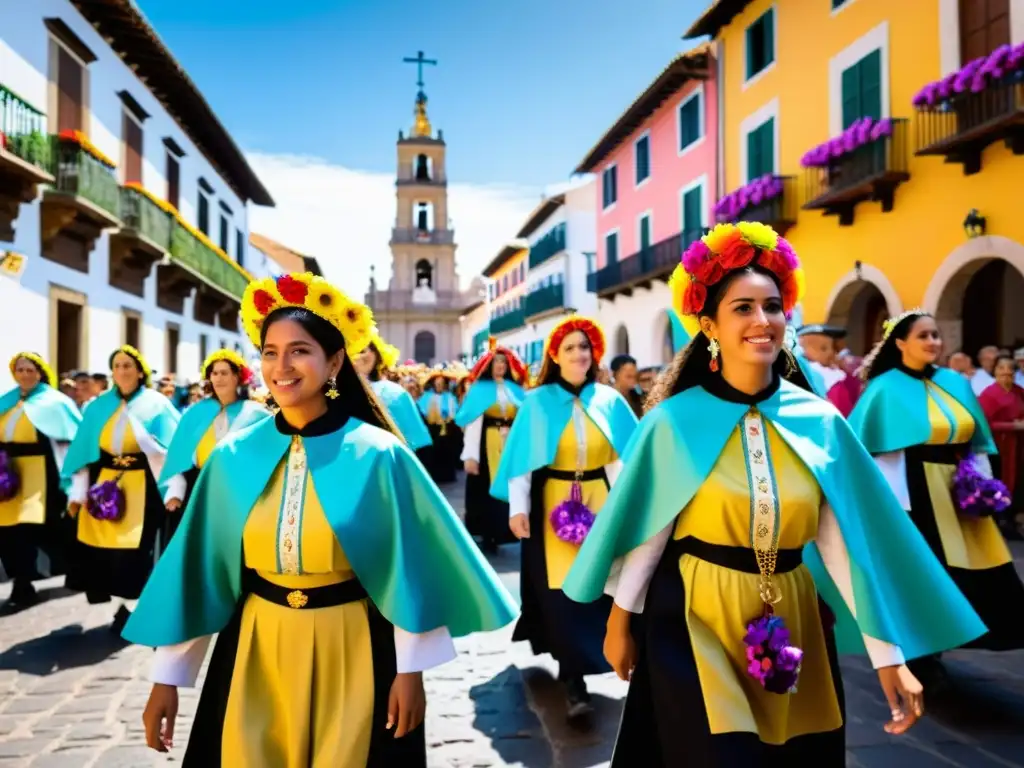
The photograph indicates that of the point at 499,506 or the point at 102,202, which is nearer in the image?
the point at 499,506

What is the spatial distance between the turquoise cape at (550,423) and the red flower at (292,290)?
8.40 feet

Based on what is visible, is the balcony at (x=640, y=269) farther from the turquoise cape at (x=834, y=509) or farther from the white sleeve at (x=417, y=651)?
the white sleeve at (x=417, y=651)

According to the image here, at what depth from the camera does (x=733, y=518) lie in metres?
2.67

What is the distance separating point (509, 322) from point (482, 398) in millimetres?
34988

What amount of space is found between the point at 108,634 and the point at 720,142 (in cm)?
1725

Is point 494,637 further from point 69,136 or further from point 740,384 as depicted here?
point 69,136

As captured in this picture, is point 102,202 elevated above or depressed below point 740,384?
above

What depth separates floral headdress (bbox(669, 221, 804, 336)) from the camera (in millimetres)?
2832

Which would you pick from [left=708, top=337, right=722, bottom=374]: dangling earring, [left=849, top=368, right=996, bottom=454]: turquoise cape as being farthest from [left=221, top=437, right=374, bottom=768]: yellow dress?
[left=849, top=368, right=996, bottom=454]: turquoise cape

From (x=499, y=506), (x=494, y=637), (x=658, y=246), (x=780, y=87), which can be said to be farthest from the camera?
(x=658, y=246)

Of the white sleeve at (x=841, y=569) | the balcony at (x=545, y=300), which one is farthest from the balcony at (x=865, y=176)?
the balcony at (x=545, y=300)

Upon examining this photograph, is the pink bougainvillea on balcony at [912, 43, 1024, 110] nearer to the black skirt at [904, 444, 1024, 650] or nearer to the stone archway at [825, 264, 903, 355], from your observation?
the stone archway at [825, 264, 903, 355]

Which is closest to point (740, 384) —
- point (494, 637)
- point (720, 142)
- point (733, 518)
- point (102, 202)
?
point (733, 518)

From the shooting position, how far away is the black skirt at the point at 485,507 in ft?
31.4
